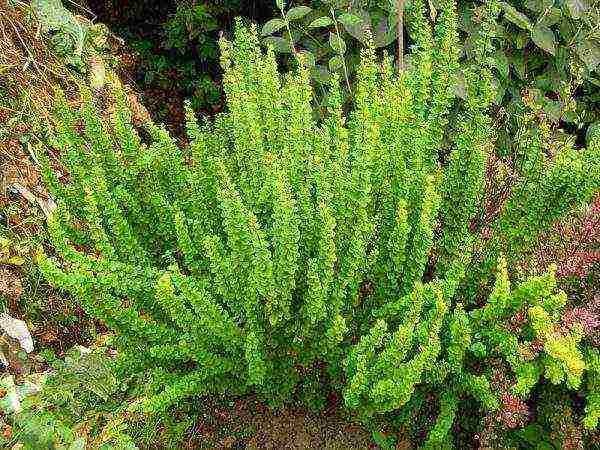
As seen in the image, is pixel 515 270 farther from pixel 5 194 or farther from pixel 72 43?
pixel 72 43

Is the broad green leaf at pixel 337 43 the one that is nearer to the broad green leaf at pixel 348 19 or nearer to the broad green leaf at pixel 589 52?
the broad green leaf at pixel 348 19

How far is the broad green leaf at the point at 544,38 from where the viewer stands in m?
2.50

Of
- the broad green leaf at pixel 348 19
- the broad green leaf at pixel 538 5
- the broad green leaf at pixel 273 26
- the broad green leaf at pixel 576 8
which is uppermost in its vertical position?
the broad green leaf at pixel 576 8

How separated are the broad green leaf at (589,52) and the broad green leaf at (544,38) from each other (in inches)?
3.7

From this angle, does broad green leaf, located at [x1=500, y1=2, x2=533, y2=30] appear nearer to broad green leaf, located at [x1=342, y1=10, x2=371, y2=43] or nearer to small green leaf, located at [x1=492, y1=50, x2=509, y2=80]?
small green leaf, located at [x1=492, y1=50, x2=509, y2=80]

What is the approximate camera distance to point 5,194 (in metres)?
2.39

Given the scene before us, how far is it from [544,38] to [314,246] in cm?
141

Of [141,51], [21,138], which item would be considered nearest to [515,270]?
[21,138]

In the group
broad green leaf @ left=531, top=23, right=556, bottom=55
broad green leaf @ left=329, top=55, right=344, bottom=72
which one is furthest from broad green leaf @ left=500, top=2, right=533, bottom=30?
broad green leaf @ left=329, top=55, right=344, bottom=72

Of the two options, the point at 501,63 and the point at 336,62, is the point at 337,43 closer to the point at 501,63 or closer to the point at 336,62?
the point at 336,62

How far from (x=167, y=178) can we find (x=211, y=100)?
1.60 metres

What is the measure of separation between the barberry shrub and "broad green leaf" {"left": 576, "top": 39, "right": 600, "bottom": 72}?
87 cm

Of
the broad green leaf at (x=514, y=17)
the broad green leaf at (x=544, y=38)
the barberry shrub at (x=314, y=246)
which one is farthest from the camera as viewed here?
the broad green leaf at (x=544, y=38)

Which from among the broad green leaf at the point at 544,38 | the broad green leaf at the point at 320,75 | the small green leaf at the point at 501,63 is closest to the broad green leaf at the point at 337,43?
the broad green leaf at the point at 320,75
